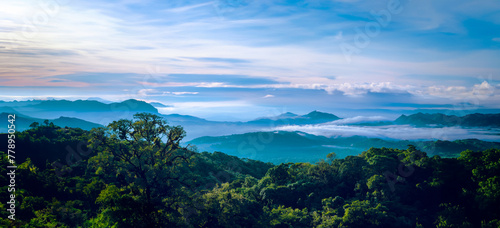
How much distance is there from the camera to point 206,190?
31406mm

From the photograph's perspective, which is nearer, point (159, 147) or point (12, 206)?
point (12, 206)

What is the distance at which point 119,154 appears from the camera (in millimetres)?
27641

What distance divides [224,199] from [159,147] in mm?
7808

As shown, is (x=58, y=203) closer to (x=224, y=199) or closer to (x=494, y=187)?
(x=224, y=199)

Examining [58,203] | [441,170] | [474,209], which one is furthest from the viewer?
[441,170]

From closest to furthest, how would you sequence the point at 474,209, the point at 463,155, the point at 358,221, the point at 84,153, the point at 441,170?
1. the point at 358,221
2. the point at 474,209
3. the point at 441,170
4. the point at 463,155
5. the point at 84,153

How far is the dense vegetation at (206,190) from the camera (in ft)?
82.6

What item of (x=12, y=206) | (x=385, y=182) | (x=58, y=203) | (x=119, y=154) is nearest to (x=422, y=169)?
(x=385, y=182)

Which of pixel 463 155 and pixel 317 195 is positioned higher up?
pixel 463 155

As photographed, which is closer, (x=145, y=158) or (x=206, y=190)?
(x=145, y=158)

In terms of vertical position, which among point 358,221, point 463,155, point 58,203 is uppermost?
point 463,155

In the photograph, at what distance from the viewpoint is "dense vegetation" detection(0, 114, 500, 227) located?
2519 cm

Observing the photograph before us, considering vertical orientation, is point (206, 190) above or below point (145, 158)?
below

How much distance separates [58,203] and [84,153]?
63.4 feet
